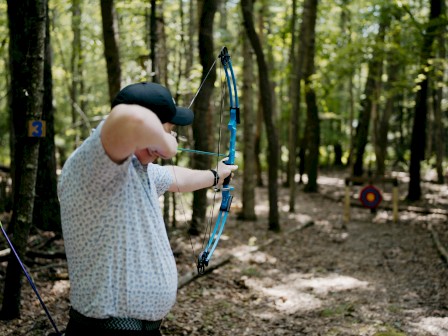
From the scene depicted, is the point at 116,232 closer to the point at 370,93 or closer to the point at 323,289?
the point at 323,289

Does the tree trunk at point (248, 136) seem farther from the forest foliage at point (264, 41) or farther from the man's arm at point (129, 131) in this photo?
the man's arm at point (129, 131)

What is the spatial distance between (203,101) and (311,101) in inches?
284

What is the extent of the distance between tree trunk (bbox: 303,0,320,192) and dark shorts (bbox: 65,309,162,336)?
35.2 feet

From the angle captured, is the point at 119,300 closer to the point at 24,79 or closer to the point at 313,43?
the point at 24,79

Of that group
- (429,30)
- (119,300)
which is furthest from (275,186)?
(119,300)

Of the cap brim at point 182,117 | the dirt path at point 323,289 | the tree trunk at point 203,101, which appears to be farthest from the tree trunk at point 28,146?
the tree trunk at point 203,101

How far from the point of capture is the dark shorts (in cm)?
169

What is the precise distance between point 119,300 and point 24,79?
2.79 m

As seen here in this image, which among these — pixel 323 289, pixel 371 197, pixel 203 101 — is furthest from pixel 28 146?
pixel 371 197

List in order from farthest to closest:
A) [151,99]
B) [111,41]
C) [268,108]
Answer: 1. [268,108]
2. [111,41]
3. [151,99]

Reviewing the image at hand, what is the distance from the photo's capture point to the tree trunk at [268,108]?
8.34m

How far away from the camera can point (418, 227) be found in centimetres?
984

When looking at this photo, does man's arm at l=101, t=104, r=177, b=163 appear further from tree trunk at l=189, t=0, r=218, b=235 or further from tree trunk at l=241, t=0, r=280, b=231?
tree trunk at l=241, t=0, r=280, b=231

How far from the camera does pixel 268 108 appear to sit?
8836mm
